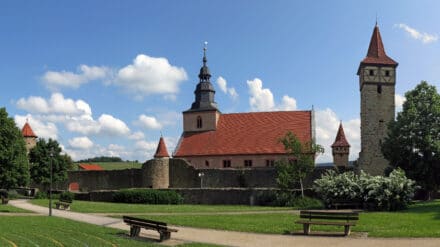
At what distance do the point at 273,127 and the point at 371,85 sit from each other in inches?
443

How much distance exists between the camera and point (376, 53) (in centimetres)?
4603

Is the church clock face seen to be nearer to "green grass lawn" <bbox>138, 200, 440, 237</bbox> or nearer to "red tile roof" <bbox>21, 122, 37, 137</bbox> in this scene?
"red tile roof" <bbox>21, 122, 37, 137</bbox>

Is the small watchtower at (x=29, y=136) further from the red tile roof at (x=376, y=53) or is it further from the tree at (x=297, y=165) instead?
the red tile roof at (x=376, y=53)

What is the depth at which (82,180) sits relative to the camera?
47.4 metres

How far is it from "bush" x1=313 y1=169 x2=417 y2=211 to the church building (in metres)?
16.2

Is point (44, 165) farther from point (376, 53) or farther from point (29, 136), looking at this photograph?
point (376, 53)

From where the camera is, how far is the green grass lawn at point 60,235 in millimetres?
13805

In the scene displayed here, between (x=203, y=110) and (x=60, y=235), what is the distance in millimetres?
38587

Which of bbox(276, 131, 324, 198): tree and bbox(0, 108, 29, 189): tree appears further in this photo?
bbox(276, 131, 324, 198): tree

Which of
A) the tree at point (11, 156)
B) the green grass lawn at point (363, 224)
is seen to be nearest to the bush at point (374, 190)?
the green grass lawn at point (363, 224)

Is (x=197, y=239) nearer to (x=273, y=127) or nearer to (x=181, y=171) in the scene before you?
(x=181, y=171)

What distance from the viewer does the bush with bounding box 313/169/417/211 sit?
→ 1062 inches

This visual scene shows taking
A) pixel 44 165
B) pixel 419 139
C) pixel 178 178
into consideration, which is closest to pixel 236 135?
pixel 178 178

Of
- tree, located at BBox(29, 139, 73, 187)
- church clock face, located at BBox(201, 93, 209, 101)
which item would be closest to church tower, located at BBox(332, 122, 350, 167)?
church clock face, located at BBox(201, 93, 209, 101)
